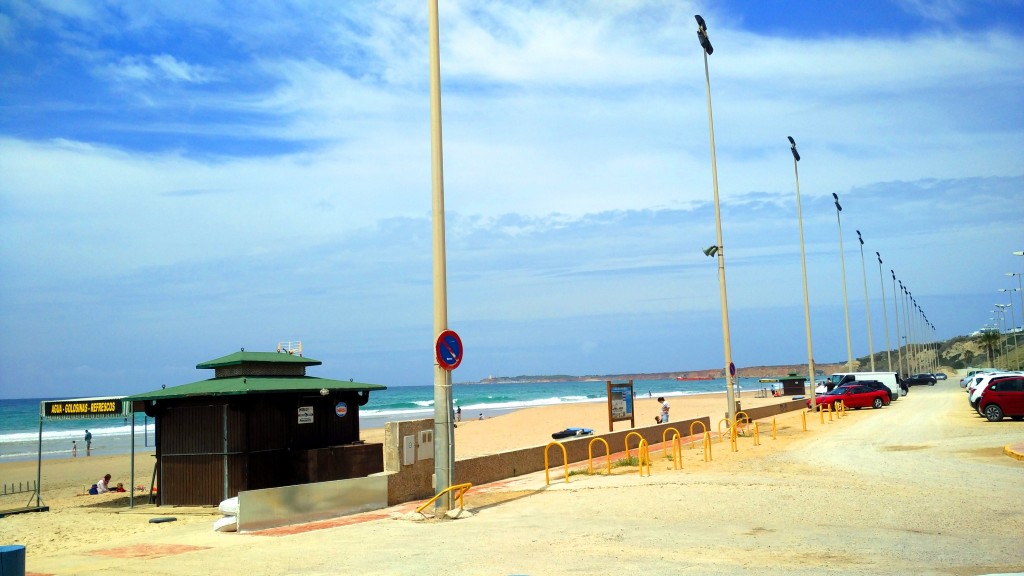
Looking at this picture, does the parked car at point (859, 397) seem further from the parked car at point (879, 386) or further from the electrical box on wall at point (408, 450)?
the electrical box on wall at point (408, 450)

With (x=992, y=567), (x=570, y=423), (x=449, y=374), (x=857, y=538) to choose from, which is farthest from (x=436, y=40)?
(x=570, y=423)

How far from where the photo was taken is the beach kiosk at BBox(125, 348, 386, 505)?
16.8 metres

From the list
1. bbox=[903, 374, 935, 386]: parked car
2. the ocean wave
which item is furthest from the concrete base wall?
bbox=[903, 374, 935, 386]: parked car

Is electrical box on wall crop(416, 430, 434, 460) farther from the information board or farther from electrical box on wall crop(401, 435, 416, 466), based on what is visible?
the information board

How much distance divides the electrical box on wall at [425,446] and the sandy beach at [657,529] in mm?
1068

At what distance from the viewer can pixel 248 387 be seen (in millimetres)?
16594

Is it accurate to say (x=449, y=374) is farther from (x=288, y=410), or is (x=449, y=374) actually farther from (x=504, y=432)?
(x=504, y=432)

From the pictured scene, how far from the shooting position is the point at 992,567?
8.24m

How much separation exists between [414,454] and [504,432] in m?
39.2

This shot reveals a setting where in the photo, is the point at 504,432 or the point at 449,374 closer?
the point at 449,374

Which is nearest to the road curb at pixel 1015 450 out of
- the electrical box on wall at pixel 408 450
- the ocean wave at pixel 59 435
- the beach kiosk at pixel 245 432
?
the electrical box on wall at pixel 408 450

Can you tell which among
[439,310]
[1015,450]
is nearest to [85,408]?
[439,310]

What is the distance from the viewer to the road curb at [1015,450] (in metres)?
18.1

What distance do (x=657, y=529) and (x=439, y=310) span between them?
4.72 m
